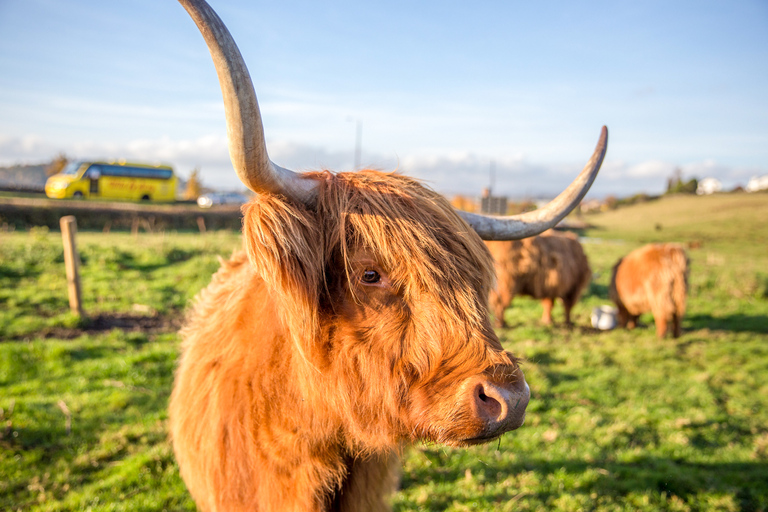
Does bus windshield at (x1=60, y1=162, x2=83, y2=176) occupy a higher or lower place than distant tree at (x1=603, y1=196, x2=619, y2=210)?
lower

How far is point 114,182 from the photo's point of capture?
115 feet

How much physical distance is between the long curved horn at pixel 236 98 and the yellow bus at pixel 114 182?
38594 mm

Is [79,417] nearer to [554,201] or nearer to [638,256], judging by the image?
[554,201]

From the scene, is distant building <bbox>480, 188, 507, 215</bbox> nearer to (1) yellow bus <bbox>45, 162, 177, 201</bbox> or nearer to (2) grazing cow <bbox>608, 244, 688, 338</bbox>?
(2) grazing cow <bbox>608, 244, 688, 338</bbox>

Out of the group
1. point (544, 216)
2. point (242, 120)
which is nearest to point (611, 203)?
point (544, 216)

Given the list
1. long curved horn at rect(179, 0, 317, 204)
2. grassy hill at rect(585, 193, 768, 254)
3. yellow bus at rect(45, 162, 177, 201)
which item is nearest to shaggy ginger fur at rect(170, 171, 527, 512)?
long curved horn at rect(179, 0, 317, 204)

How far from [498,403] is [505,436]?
3.80 meters

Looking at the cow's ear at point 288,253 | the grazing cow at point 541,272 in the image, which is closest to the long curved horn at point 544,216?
the cow's ear at point 288,253

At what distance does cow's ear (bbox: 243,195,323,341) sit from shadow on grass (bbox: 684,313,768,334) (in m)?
11.4

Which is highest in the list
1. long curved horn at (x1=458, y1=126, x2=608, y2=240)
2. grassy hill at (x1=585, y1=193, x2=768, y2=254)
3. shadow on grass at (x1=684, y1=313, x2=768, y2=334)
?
grassy hill at (x1=585, y1=193, x2=768, y2=254)

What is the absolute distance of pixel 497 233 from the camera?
2262 mm

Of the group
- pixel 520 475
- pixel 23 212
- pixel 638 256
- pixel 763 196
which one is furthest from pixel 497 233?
pixel 763 196

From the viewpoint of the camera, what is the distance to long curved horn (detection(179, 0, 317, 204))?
122cm

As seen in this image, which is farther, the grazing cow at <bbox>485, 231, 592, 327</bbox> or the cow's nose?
the grazing cow at <bbox>485, 231, 592, 327</bbox>
